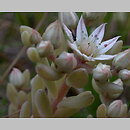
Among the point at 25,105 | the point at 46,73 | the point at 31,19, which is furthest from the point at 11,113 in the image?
the point at 31,19

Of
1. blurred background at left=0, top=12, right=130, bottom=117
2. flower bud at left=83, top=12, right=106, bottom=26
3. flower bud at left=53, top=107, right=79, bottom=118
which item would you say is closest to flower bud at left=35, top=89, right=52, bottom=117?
flower bud at left=53, top=107, right=79, bottom=118

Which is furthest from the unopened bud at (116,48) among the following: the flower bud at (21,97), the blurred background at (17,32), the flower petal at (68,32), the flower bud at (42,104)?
the blurred background at (17,32)

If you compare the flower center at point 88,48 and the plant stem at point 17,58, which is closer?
the flower center at point 88,48

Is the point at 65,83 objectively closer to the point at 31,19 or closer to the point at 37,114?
the point at 37,114

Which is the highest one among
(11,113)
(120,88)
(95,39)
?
(95,39)

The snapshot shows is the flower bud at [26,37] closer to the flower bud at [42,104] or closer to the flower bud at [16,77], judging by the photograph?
the flower bud at [42,104]

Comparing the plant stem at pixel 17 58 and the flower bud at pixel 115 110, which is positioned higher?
the plant stem at pixel 17 58

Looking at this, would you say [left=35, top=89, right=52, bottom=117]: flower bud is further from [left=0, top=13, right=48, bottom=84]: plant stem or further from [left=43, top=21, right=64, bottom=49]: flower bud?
[left=0, top=13, right=48, bottom=84]: plant stem
